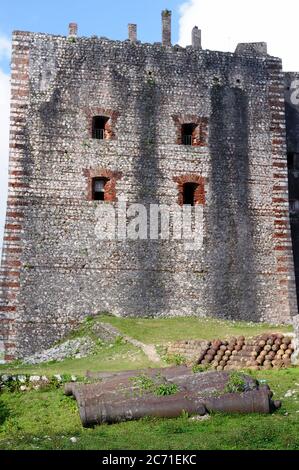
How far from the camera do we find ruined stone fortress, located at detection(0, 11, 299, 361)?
72.9 ft

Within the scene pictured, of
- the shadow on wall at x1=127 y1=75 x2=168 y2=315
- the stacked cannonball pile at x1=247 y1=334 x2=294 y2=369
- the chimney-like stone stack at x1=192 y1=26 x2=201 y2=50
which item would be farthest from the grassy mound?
the chimney-like stone stack at x1=192 y1=26 x2=201 y2=50

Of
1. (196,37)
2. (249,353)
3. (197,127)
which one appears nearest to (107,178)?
(197,127)

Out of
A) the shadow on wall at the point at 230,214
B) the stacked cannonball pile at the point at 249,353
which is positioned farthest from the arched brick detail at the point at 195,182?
the stacked cannonball pile at the point at 249,353

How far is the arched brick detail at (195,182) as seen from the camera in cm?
2372

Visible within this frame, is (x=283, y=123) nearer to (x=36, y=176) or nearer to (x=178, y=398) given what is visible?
(x=36, y=176)

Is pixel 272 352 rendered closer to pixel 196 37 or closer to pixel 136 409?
pixel 136 409

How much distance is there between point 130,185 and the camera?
2331cm

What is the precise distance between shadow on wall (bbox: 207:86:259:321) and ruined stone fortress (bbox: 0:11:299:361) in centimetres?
4

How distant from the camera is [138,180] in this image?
23.4m

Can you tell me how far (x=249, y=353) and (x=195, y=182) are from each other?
28.4 ft

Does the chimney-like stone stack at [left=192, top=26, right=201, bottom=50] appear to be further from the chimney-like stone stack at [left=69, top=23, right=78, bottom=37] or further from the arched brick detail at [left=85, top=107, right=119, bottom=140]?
the arched brick detail at [left=85, top=107, right=119, bottom=140]

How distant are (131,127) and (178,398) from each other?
45.7 feet
